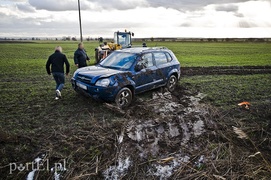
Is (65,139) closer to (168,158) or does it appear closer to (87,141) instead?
(87,141)

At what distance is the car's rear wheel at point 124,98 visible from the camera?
623 cm

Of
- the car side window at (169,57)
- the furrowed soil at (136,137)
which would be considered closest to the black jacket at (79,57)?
the furrowed soil at (136,137)

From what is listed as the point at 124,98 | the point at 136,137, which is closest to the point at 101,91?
the point at 124,98

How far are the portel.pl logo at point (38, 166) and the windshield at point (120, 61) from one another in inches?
148

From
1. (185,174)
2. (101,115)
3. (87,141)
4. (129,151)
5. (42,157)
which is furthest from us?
(101,115)

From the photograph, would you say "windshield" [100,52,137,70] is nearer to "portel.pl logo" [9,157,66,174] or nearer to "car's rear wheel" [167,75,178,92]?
"car's rear wheel" [167,75,178,92]

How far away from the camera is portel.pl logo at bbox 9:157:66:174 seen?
11.4 feet

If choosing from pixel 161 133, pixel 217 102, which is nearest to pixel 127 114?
pixel 161 133

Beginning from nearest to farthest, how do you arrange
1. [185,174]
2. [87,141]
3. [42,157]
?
[185,174]
[42,157]
[87,141]

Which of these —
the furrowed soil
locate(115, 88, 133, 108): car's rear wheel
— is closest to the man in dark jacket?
the furrowed soil

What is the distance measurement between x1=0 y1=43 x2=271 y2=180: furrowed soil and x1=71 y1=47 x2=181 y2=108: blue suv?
18.0 inches

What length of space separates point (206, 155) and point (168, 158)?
30.5 inches

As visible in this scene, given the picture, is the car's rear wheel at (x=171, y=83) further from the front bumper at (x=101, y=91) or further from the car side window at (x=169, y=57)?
the front bumper at (x=101, y=91)

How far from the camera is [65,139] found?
4434mm
